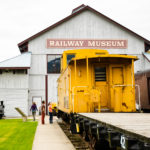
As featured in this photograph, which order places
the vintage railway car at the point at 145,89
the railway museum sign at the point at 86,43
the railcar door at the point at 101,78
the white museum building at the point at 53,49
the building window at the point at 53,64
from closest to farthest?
1. the railcar door at the point at 101,78
2. the vintage railway car at the point at 145,89
3. the white museum building at the point at 53,49
4. the building window at the point at 53,64
5. the railway museum sign at the point at 86,43

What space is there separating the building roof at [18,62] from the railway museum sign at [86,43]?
3.04m

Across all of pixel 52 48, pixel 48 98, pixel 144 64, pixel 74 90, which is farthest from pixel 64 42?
pixel 74 90

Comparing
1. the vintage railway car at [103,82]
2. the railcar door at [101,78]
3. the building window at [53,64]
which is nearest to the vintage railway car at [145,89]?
the vintage railway car at [103,82]

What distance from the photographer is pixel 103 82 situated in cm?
1118

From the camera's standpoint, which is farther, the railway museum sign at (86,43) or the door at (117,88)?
the railway museum sign at (86,43)

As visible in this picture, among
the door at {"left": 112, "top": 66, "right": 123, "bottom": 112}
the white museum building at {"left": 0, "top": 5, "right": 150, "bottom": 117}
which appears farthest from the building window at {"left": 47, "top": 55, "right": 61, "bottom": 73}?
the door at {"left": 112, "top": 66, "right": 123, "bottom": 112}

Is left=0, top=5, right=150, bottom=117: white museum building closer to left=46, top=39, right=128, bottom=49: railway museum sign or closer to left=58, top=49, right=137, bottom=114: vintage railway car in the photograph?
left=46, top=39, right=128, bottom=49: railway museum sign

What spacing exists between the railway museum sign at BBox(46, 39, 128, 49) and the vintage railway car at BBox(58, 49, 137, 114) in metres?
19.1

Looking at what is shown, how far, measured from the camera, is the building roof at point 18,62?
1091 inches

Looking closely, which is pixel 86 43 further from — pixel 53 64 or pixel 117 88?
pixel 117 88

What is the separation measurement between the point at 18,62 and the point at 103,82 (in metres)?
19.1

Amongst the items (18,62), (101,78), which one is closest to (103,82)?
(101,78)

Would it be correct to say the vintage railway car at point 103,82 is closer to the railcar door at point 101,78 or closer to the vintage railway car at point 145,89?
the railcar door at point 101,78

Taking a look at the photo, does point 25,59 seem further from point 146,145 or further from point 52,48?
point 146,145
